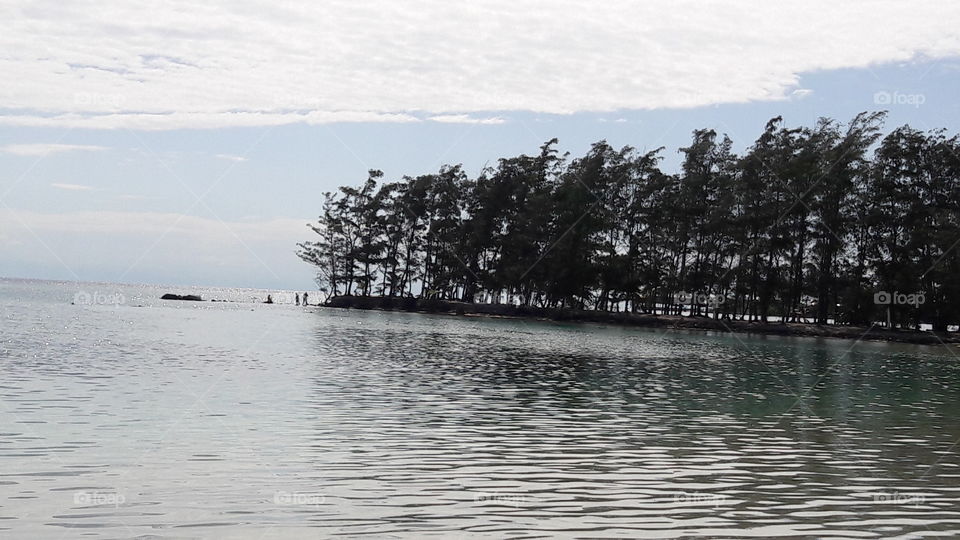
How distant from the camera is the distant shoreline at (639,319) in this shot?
88312 mm

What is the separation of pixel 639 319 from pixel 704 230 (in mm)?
13755

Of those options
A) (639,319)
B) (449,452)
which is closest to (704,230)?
(639,319)

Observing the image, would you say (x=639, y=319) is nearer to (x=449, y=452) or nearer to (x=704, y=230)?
(x=704, y=230)

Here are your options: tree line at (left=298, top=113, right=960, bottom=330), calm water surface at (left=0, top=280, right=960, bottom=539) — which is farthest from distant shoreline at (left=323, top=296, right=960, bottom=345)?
calm water surface at (left=0, top=280, right=960, bottom=539)

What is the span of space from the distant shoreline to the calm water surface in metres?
55.3

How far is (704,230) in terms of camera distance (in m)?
104

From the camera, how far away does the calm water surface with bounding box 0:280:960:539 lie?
12.2m

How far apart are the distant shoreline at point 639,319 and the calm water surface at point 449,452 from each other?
55.3m

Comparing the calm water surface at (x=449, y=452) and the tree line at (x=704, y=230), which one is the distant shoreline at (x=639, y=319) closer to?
the tree line at (x=704, y=230)

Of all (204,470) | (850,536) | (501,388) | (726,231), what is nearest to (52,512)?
(204,470)

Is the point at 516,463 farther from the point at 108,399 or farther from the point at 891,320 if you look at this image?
the point at 891,320

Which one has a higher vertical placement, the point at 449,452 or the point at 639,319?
the point at 639,319

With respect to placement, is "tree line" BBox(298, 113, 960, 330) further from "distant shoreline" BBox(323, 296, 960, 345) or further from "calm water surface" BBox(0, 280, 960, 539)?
"calm water surface" BBox(0, 280, 960, 539)

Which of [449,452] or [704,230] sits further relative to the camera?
[704,230]
